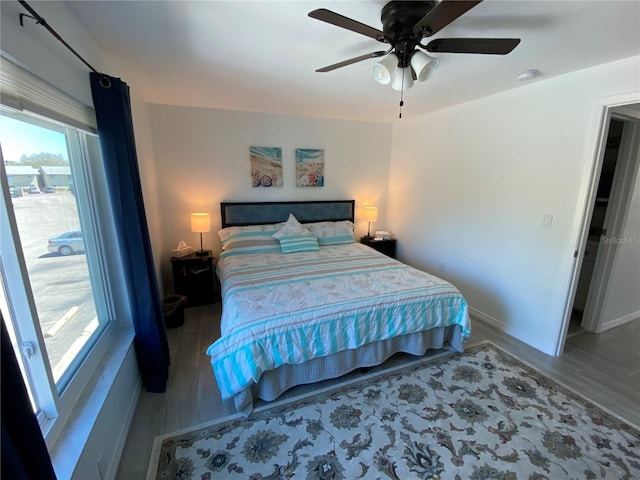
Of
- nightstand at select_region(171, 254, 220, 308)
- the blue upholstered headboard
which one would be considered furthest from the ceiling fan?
nightstand at select_region(171, 254, 220, 308)

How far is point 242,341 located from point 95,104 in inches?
66.4

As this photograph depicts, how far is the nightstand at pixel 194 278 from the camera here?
10.9 feet

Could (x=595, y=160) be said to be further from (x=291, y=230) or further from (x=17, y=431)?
(x=17, y=431)

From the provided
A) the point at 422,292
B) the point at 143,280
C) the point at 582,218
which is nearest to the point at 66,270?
the point at 143,280

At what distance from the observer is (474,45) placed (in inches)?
56.2

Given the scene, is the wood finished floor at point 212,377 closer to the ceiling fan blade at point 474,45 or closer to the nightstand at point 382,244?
the nightstand at point 382,244

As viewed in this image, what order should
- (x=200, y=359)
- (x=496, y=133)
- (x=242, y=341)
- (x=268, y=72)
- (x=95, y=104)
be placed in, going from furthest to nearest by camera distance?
1. (x=496, y=133)
2. (x=200, y=359)
3. (x=268, y=72)
4. (x=242, y=341)
5. (x=95, y=104)

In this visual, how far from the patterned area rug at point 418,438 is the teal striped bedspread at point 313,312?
328 mm

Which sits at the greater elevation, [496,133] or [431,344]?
[496,133]

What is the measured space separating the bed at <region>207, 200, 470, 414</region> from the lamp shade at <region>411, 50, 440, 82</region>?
1.52 metres

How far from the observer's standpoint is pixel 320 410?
194 centimetres

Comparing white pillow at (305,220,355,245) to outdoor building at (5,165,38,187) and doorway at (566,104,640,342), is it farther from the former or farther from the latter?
outdoor building at (5,165,38,187)

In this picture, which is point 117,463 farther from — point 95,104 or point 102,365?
point 95,104

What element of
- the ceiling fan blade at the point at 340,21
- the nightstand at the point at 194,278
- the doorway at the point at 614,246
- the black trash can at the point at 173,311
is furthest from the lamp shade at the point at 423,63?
the black trash can at the point at 173,311
